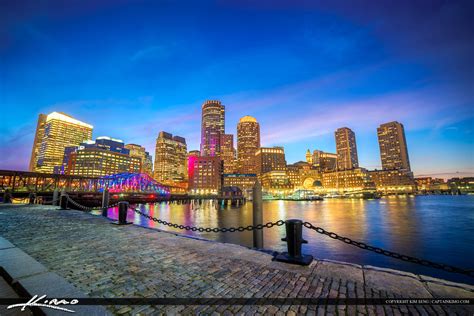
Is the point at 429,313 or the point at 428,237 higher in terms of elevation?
the point at 429,313

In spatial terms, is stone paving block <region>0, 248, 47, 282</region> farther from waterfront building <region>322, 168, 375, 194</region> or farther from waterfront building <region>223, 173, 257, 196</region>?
waterfront building <region>322, 168, 375, 194</region>

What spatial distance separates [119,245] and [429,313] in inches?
306

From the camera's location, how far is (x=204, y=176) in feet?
521

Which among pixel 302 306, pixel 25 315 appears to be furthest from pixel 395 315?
pixel 25 315

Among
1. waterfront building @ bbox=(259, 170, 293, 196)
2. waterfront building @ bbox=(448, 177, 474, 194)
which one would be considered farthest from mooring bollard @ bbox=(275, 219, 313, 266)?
waterfront building @ bbox=(448, 177, 474, 194)

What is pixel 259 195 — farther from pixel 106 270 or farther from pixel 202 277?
pixel 106 270

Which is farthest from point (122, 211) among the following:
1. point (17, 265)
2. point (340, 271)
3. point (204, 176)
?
point (204, 176)

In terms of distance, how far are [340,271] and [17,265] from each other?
273 inches

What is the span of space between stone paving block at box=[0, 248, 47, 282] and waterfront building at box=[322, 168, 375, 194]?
615 ft

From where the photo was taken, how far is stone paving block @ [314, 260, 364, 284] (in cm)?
408

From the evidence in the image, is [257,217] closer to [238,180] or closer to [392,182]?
[238,180]

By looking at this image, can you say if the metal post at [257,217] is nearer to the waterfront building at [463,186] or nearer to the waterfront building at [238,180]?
the waterfront building at [238,180]

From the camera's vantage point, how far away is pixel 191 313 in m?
2.96
